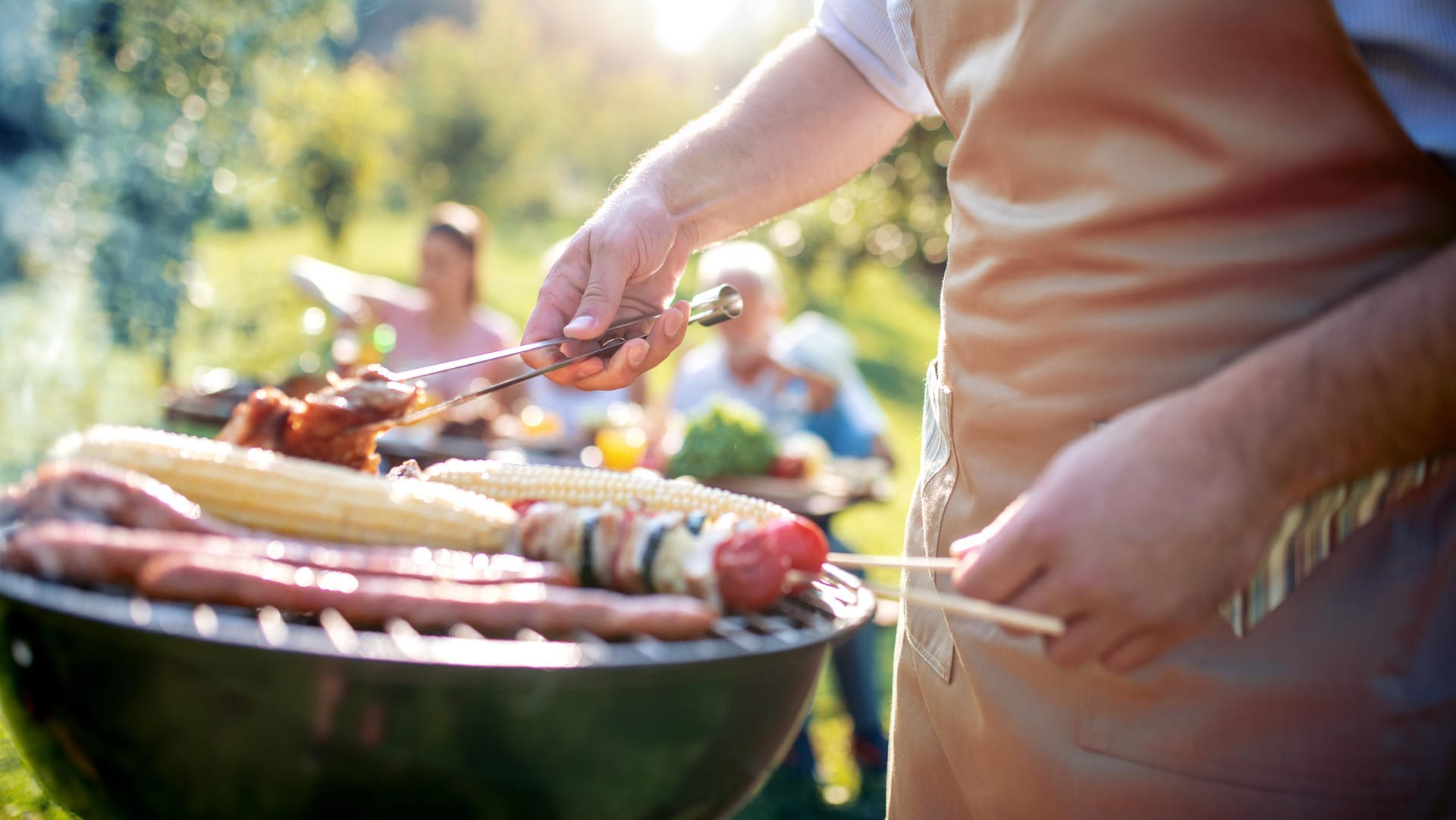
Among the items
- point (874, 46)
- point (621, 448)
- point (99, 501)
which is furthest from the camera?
point (621, 448)

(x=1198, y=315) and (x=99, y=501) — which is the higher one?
(x=1198, y=315)

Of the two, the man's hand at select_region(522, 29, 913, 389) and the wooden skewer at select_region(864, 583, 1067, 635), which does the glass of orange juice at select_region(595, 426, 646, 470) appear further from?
the wooden skewer at select_region(864, 583, 1067, 635)

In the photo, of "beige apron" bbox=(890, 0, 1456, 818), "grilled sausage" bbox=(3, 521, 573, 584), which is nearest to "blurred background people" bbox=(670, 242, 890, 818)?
"beige apron" bbox=(890, 0, 1456, 818)

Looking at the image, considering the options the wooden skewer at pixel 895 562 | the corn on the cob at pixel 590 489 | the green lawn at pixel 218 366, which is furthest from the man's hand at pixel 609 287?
the green lawn at pixel 218 366

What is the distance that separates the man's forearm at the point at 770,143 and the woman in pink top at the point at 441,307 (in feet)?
19.7

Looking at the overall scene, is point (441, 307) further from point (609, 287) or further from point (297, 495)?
point (297, 495)

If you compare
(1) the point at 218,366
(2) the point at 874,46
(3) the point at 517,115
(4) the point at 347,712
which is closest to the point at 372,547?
(4) the point at 347,712

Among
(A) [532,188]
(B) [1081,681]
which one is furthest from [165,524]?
(A) [532,188]

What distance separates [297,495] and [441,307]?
7381 mm

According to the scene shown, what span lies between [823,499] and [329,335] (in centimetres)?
513

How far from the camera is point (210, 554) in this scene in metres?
1.15

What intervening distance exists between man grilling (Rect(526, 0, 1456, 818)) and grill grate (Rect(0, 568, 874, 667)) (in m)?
0.31

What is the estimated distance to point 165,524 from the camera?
1.25 meters

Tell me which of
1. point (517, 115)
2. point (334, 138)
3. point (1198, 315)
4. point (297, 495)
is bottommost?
point (297, 495)
